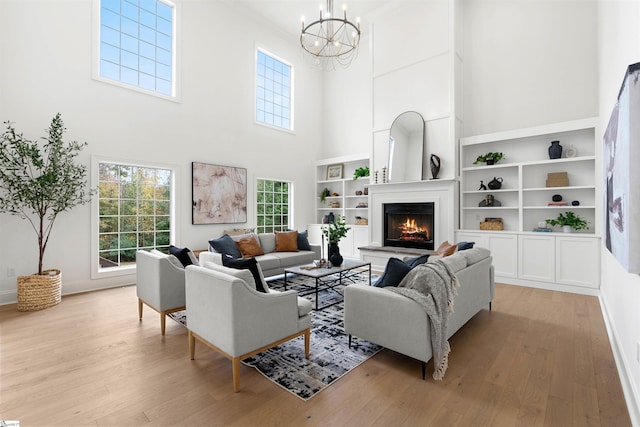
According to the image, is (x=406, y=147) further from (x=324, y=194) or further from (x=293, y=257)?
(x=293, y=257)

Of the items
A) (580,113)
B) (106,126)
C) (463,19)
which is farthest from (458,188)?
(106,126)

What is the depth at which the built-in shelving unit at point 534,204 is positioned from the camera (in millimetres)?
4609

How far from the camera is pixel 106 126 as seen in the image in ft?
16.0

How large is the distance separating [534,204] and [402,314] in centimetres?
429

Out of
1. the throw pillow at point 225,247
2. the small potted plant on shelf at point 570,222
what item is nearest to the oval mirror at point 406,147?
the small potted plant on shelf at point 570,222

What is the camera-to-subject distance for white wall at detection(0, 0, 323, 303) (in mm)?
4156

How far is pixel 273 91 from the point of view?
295 inches

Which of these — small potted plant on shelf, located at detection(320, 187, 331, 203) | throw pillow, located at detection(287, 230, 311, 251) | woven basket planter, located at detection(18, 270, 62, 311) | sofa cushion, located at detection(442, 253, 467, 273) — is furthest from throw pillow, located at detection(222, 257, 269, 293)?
small potted plant on shelf, located at detection(320, 187, 331, 203)

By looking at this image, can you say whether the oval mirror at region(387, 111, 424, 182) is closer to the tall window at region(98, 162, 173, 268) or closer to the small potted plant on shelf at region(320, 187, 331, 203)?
the small potted plant on shelf at region(320, 187, 331, 203)

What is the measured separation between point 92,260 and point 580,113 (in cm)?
800

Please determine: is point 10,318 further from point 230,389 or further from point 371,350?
point 371,350

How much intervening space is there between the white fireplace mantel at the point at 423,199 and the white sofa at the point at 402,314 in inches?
101

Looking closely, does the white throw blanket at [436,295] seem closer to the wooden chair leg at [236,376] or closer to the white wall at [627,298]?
the white wall at [627,298]

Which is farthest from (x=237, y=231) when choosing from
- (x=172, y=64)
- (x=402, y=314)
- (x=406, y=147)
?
(x=402, y=314)
